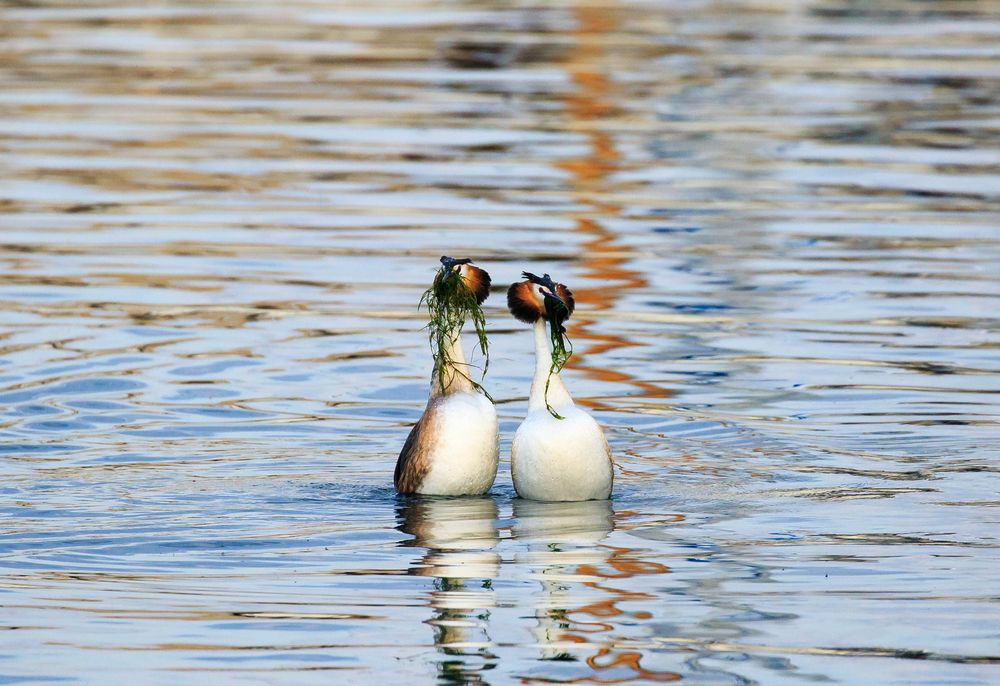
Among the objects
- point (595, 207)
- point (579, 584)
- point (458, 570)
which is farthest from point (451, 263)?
point (595, 207)

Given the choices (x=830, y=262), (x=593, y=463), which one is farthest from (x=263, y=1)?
(x=593, y=463)

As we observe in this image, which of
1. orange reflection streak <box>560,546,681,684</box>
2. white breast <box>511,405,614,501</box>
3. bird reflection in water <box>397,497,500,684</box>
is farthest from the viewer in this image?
white breast <box>511,405,614,501</box>

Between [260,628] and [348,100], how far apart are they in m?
15.8

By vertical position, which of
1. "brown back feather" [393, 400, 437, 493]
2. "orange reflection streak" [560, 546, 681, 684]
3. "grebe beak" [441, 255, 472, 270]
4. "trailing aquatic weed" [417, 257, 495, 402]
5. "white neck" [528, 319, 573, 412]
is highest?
"grebe beak" [441, 255, 472, 270]

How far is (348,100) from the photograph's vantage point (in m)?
22.4

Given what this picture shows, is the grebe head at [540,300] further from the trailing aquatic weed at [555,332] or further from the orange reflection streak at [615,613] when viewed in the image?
the orange reflection streak at [615,613]

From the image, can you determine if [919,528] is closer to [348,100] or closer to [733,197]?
[733,197]

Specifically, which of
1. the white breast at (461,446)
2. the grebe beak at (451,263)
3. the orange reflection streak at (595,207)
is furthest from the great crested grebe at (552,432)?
the orange reflection streak at (595,207)

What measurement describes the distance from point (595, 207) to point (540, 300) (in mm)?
7911

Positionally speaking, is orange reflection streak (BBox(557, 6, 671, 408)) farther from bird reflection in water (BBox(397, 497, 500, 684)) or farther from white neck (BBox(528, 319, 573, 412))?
bird reflection in water (BBox(397, 497, 500, 684))

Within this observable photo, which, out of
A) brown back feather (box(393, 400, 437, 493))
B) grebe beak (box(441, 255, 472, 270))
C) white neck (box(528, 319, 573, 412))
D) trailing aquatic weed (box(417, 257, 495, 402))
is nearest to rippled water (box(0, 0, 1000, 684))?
brown back feather (box(393, 400, 437, 493))

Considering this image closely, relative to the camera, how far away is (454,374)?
29.3 feet

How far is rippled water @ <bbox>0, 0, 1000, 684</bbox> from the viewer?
703cm

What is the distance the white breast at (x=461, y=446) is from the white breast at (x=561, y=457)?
0.15 meters
